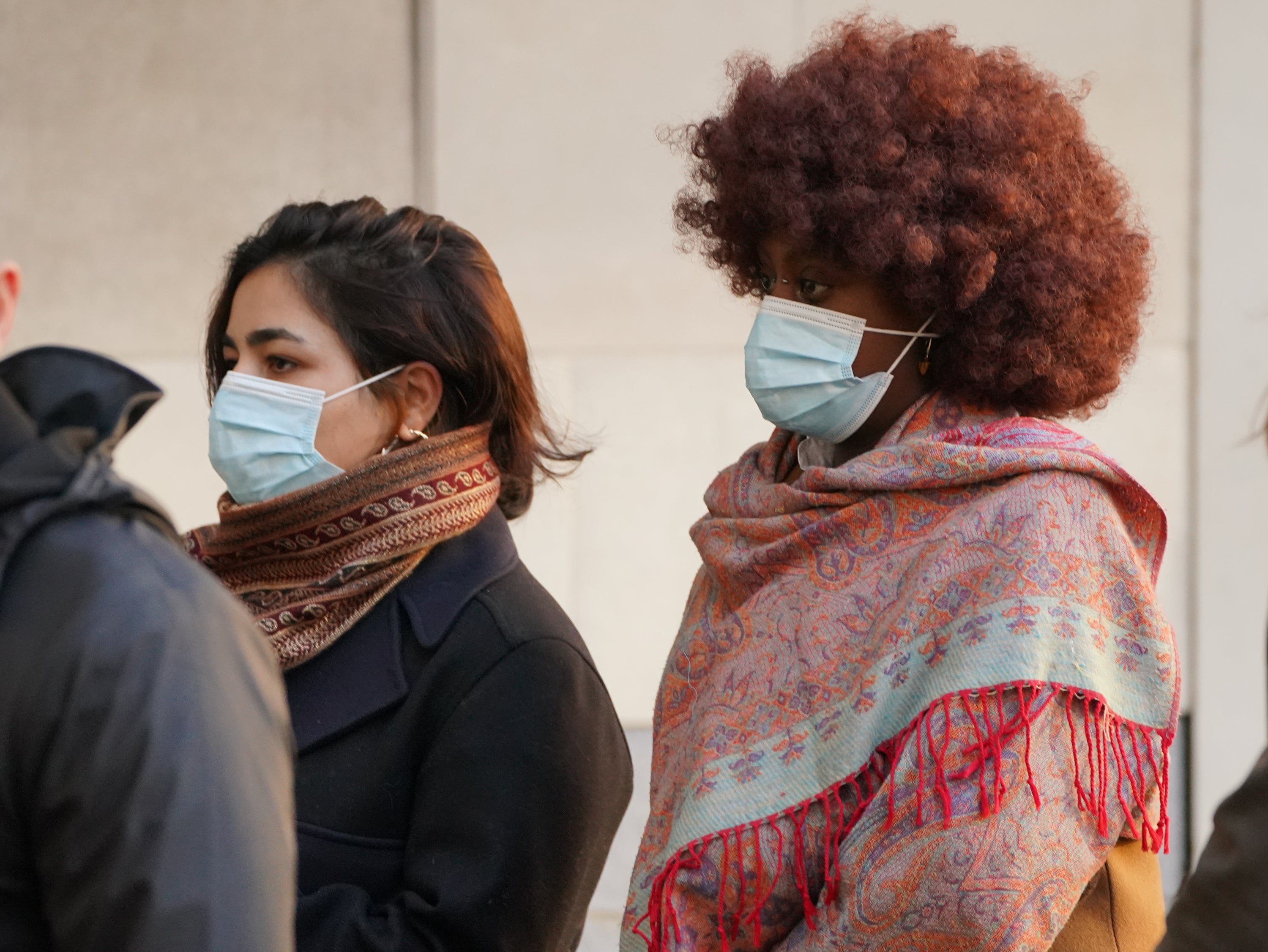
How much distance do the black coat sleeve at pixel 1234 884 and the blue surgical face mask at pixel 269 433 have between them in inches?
58.9

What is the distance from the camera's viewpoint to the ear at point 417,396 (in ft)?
7.36

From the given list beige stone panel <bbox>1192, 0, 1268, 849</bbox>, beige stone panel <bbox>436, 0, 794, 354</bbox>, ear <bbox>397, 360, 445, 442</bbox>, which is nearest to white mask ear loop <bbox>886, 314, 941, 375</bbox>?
ear <bbox>397, 360, 445, 442</bbox>

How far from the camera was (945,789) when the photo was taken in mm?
1771

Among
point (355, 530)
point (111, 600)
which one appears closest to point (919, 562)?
point (355, 530)

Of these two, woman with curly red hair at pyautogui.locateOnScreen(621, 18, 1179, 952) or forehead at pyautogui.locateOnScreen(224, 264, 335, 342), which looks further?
forehead at pyautogui.locateOnScreen(224, 264, 335, 342)

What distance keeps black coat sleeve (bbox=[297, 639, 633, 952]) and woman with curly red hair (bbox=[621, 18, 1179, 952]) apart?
147 mm

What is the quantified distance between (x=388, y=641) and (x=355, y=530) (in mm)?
180

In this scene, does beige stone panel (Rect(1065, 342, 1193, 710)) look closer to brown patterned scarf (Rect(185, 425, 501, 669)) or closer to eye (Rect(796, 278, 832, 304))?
eye (Rect(796, 278, 832, 304))

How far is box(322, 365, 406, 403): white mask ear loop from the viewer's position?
7.28 ft

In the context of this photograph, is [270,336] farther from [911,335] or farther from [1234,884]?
[1234,884]

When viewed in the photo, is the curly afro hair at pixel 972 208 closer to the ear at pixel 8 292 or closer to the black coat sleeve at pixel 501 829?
the black coat sleeve at pixel 501 829

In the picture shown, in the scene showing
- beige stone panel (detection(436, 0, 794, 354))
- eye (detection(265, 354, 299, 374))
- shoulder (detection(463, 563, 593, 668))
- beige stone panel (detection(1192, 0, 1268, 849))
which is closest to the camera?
shoulder (detection(463, 563, 593, 668))

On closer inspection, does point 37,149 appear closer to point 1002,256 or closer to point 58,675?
point 1002,256

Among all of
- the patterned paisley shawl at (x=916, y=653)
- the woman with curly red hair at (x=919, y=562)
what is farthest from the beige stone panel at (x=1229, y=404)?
the patterned paisley shawl at (x=916, y=653)
